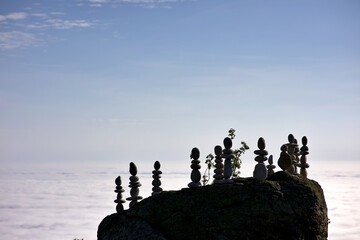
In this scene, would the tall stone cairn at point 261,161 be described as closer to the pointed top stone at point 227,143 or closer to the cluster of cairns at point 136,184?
the pointed top stone at point 227,143

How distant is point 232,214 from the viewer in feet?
53.4

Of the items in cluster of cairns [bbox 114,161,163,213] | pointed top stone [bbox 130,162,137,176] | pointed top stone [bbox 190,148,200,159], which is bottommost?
cluster of cairns [bbox 114,161,163,213]

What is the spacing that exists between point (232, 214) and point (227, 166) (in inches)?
52.8

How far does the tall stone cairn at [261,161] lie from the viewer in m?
16.6

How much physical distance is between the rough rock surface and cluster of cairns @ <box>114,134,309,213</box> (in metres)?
0.34

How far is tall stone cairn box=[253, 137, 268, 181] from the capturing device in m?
16.6

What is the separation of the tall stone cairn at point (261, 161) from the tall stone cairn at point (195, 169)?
162 centimetres

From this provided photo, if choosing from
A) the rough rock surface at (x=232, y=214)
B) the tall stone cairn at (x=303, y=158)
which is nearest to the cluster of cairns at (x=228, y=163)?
the rough rock surface at (x=232, y=214)

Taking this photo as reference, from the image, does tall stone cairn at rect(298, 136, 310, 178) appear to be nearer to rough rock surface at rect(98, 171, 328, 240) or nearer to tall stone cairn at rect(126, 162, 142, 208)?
rough rock surface at rect(98, 171, 328, 240)

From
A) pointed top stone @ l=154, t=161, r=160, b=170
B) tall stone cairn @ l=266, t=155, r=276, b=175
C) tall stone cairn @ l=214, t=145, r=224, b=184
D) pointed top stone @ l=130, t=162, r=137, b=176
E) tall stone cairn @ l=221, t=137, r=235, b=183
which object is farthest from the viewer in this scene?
tall stone cairn @ l=266, t=155, r=276, b=175

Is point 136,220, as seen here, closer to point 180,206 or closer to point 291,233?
point 180,206

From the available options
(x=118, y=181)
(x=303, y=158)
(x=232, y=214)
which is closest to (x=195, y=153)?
(x=232, y=214)

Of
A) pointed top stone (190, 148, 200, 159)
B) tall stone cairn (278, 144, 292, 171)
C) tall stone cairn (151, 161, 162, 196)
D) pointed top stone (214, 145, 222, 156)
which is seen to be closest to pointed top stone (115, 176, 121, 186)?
tall stone cairn (151, 161, 162, 196)

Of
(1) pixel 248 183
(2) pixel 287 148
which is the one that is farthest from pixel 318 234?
(2) pixel 287 148
